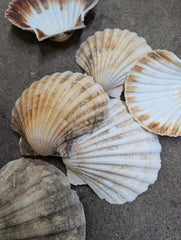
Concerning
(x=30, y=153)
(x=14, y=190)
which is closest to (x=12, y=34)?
(x=30, y=153)

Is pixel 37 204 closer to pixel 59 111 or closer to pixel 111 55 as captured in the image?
pixel 59 111

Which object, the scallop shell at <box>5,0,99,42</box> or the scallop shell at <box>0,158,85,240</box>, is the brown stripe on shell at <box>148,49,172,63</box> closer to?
the scallop shell at <box>5,0,99,42</box>

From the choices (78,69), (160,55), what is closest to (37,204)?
(78,69)

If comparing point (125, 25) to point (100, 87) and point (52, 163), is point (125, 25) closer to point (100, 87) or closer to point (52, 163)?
point (100, 87)

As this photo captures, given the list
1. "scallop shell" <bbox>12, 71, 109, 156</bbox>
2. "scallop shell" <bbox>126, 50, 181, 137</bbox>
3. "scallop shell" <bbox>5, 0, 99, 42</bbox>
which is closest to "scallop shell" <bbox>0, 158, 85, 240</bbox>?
"scallop shell" <bbox>12, 71, 109, 156</bbox>

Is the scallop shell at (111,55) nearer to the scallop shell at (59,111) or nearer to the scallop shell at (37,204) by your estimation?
the scallop shell at (59,111)

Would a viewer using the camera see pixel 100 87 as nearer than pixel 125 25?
Yes
